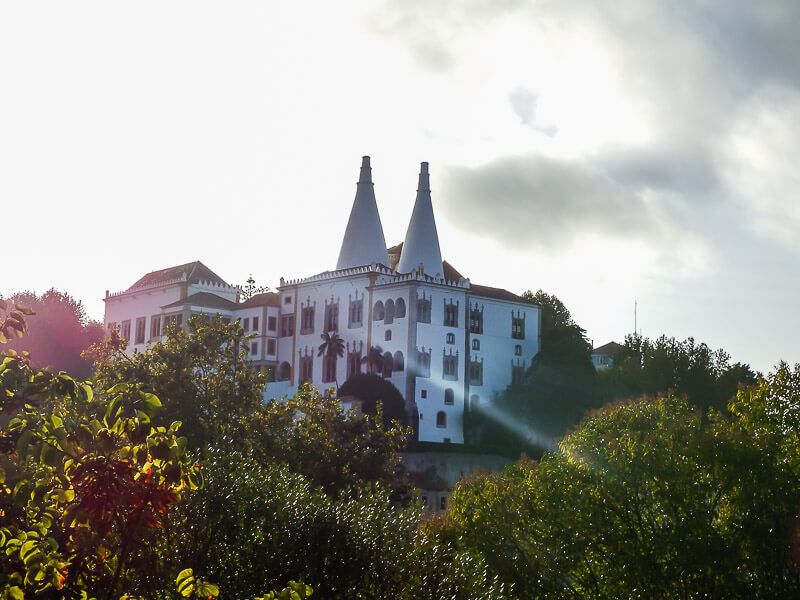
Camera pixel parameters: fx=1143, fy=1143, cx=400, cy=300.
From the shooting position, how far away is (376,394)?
66.6 m

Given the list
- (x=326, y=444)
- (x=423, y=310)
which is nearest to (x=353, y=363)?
(x=423, y=310)

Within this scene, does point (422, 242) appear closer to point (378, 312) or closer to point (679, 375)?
point (378, 312)

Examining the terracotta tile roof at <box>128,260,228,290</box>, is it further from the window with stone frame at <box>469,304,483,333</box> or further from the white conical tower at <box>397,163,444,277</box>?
the window with stone frame at <box>469,304,483,333</box>

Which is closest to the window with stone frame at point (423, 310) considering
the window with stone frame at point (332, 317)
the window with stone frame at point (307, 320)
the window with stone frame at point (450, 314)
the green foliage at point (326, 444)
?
the window with stone frame at point (450, 314)

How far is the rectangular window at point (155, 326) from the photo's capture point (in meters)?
80.9

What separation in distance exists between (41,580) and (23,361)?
159cm

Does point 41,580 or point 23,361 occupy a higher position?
point 23,361

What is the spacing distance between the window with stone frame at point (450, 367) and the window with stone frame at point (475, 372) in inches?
53.6

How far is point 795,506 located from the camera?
85.6 feet

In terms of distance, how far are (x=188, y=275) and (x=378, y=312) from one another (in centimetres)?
1792

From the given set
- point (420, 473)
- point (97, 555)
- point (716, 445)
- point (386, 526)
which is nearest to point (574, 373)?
point (420, 473)

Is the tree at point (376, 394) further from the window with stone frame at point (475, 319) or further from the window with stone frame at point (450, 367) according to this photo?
the window with stone frame at point (475, 319)

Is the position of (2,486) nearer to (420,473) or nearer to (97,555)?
(97,555)

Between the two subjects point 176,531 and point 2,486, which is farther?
point 176,531
